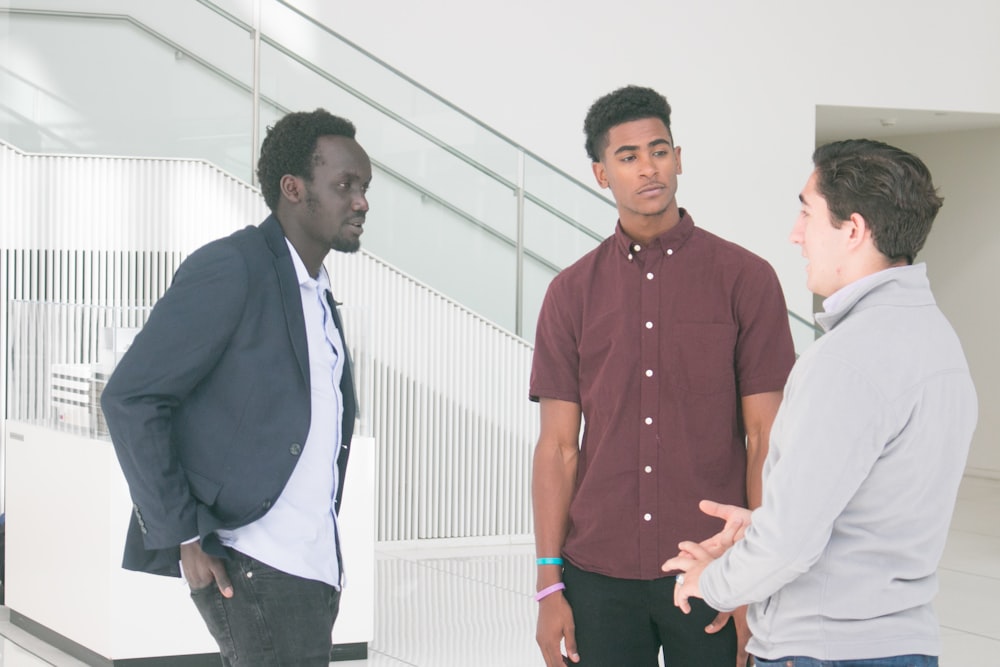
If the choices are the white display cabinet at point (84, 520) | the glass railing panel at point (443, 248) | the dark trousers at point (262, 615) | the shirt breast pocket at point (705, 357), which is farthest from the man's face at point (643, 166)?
the glass railing panel at point (443, 248)

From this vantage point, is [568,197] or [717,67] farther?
[717,67]

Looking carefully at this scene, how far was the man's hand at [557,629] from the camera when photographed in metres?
2.37

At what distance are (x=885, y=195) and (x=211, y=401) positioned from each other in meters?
1.17

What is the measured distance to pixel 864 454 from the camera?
5.48 ft

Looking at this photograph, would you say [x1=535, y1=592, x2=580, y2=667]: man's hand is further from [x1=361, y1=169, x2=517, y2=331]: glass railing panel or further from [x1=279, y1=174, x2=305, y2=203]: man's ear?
[x1=361, y1=169, x2=517, y2=331]: glass railing panel

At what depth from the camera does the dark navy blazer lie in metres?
2.09

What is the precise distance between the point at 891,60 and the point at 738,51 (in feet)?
4.64

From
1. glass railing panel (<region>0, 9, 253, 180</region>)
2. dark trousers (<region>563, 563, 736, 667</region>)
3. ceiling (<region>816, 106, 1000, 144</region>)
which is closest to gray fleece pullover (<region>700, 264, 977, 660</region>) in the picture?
dark trousers (<region>563, 563, 736, 667</region>)

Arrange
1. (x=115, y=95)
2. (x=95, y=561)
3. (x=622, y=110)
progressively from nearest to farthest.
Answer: (x=622, y=110) → (x=95, y=561) → (x=115, y=95)

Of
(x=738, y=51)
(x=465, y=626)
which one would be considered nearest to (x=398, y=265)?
(x=465, y=626)

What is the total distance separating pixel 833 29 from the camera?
410 inches

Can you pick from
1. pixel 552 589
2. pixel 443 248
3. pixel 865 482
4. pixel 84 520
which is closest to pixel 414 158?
pixel 443 248

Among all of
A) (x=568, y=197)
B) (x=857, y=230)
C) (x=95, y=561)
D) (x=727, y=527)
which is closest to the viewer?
(x=857, y=230)

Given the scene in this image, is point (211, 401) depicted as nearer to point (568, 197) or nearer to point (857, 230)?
point (857, 230)
